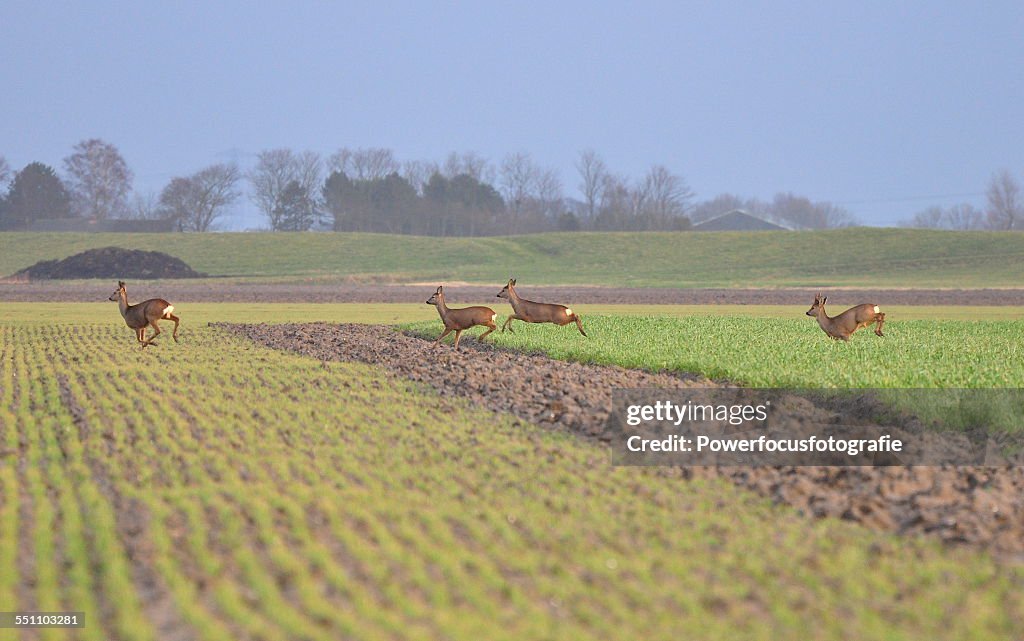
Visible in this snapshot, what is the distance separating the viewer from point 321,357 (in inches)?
965

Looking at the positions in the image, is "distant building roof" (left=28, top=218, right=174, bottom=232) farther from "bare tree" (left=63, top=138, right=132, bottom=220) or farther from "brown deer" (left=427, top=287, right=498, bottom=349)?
"brown deer" (left=427, top=287, right=498, bottom=349)

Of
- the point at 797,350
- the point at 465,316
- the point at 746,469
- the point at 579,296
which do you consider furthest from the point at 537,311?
the point at 579,296

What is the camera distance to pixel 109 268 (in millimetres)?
82812

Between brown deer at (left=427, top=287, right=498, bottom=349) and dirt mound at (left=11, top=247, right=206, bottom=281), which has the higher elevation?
brown deer at (left=427, top=287, right=498, bottom=349)

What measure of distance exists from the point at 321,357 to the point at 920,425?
13.0 metres

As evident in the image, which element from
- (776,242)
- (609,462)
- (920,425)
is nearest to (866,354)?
(920,425)

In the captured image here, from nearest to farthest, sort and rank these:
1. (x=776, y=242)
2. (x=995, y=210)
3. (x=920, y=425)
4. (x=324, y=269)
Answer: (x=920, y=425) < (x=324, y=269) < (x=776, y=242) < (x=995, y=210)

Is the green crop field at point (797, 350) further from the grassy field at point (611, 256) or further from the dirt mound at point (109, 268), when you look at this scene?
the dirt mound at point (109, 268)

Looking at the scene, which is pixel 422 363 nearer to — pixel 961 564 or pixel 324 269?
pixel 961 564

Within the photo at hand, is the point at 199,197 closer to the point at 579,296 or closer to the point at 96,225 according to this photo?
the point at 96,225

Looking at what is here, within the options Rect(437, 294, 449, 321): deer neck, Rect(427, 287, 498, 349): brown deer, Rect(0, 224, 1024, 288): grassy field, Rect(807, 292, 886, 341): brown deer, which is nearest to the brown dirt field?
Rect(0, 224, 1024, 288): grassy field

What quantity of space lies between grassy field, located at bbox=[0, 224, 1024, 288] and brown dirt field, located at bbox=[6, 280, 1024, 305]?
13.2 metres

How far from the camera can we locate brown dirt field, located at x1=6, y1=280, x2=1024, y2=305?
5688 cm

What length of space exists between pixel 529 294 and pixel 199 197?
101 metres
